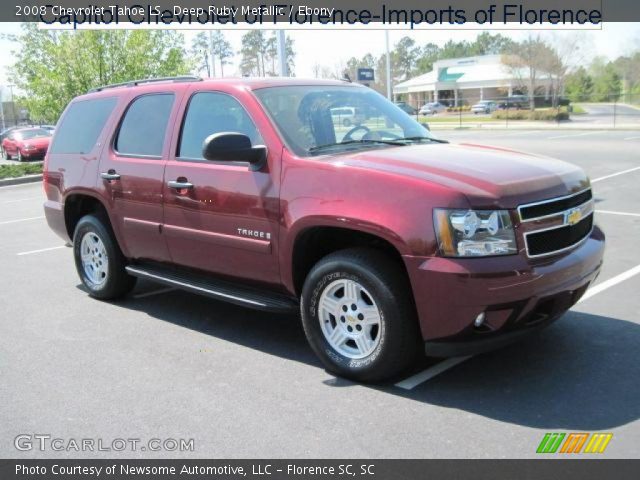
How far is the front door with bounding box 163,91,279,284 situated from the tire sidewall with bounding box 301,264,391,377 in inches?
15.4

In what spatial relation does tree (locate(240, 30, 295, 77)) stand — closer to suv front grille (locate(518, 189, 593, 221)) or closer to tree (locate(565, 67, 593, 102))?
tree (locate(565, 67, 593, 102))

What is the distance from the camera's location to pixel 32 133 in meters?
28.5

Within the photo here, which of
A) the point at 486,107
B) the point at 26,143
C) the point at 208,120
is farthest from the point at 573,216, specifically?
the point at 486,107

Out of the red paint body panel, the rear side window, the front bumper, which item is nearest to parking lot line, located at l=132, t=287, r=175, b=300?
the red paint body panel

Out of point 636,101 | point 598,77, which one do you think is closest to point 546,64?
point 636,101

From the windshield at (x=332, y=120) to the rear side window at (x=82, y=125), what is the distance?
6.97 ft

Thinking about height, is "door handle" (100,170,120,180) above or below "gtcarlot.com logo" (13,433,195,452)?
above

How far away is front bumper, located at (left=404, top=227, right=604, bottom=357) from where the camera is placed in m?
3.68

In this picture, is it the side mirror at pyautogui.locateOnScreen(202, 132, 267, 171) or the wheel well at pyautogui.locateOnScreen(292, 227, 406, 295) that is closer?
the wheel well at pyautogui.locateOnScreen(292, 227, 406, 295)

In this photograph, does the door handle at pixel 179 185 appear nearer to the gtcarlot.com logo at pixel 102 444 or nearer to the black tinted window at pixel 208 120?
the black tinted window at pixel 208 120

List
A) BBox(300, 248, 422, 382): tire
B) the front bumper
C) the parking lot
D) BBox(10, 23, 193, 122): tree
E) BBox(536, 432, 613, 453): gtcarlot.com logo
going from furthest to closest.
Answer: BBox(10, 23, 193, 122): tree → BBox(300, 248, 422, 382): tire → the front bumper → the parking lot → BBox(536, 432, 613, 453): gtcarlot.com logo

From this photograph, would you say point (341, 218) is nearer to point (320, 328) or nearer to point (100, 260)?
point (320, 328)

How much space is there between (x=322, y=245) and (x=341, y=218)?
52cm

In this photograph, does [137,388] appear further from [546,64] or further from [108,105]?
[546,64]
